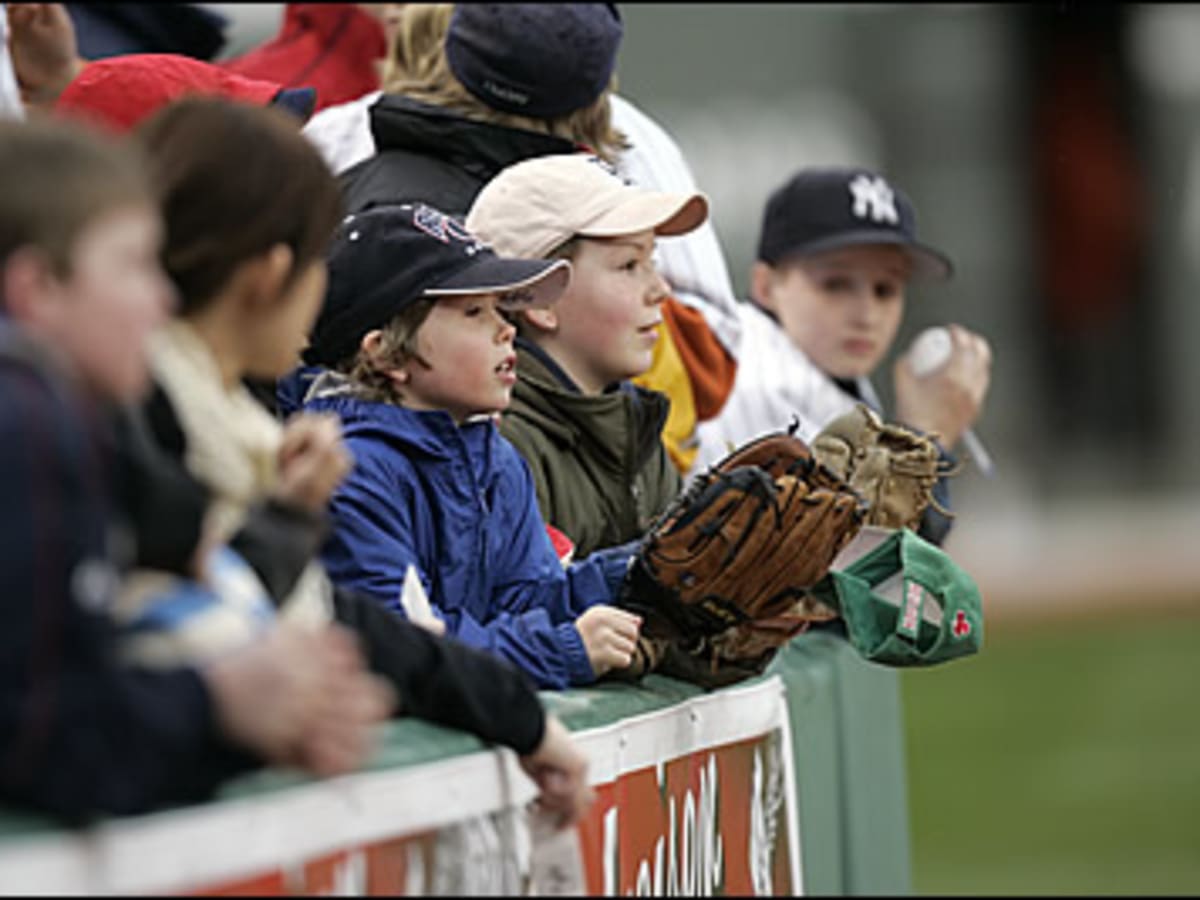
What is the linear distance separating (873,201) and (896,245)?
0.39ft

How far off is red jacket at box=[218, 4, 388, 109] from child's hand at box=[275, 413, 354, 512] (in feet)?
11.4

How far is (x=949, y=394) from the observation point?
588cm

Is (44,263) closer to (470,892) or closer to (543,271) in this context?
(470,892)

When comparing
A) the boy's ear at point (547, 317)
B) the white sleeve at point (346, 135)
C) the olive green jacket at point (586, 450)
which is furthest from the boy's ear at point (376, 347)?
the white sleeve at point (346, 135)

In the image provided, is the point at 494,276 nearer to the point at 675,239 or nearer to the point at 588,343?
the point at 588,343

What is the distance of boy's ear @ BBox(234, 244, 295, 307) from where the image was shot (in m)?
2.18

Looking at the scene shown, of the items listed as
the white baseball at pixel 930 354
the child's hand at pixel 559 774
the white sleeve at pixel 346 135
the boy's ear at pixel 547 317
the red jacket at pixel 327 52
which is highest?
the red jacket at pixel 327 52

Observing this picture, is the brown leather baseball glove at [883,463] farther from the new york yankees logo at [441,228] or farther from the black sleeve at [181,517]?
the black sleeve at [181,517]

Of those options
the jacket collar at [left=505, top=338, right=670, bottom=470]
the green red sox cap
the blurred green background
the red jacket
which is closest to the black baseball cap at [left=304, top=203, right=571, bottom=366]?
the jacket collar at [left=505, top=338, right=670, bottom=470]

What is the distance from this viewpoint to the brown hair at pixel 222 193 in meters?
2.16

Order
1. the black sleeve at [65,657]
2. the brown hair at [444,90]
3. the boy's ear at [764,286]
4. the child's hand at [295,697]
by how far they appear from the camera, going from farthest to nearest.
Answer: the boy's ear at [764,286] → the brown hair at [444,90] → the child's hand at [295,697] → the black sleeve at [65,657]

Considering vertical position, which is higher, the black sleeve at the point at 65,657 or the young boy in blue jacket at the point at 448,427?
the young boy in blue jacket at the point at 448,427

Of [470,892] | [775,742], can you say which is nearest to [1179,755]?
[775,742]

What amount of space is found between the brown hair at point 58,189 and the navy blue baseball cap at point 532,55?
2527 millimetres
